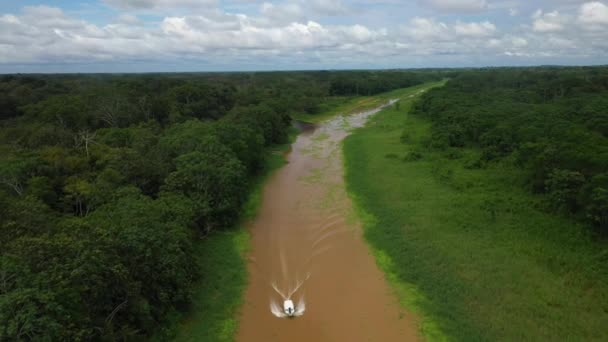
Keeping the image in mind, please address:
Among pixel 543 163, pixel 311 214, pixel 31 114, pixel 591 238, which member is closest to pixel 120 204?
pixel 311 214

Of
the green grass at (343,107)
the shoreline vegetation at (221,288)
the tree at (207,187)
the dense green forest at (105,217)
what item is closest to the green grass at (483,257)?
the shoreline vegetation at (221,288)

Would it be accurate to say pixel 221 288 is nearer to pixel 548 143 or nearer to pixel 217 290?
pixel 217 290

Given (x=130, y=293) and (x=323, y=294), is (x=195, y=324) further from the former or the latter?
(x=323, y=294)

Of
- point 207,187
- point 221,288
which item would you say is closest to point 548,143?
point 207,187

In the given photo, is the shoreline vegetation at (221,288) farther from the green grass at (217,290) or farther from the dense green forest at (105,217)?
the dense green forest at (105,217)

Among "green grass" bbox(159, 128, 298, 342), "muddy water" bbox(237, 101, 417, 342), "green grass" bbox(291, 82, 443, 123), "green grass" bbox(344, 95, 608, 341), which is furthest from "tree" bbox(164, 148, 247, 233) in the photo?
"green grass" bbox(291, 82, 443, 123)

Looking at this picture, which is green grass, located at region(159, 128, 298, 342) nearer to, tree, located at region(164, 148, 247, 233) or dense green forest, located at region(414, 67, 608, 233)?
tree, located at region(164, 148, 247, 233)
